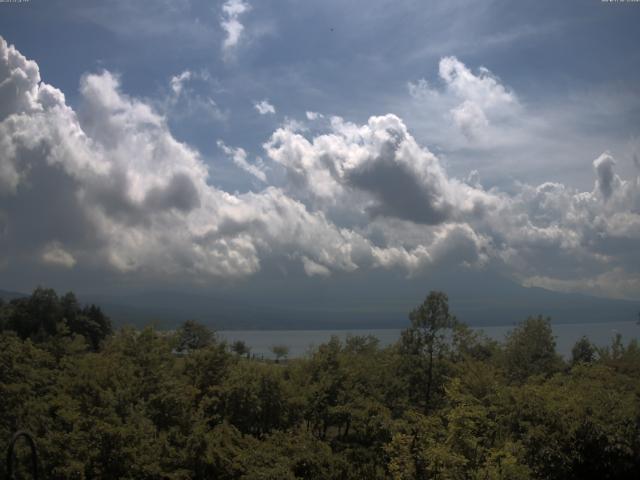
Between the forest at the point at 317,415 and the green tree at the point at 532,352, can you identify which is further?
the green tree at the point at 532,352

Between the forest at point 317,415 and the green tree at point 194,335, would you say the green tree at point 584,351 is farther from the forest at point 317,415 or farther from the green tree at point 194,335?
the green tree at point 194,335

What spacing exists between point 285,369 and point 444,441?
16.4m

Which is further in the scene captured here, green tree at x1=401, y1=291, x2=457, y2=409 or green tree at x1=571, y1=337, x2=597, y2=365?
green tree at x1=571, y1=337, x2=597, y2=365

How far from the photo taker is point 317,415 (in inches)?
1316

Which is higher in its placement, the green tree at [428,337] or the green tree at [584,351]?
the green tree at [428,337]

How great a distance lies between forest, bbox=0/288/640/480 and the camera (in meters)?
21.5

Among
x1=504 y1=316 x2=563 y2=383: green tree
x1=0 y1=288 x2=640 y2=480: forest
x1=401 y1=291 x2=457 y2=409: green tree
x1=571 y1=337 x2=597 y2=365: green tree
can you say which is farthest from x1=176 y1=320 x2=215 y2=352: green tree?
x1=571 y1=337 x2=597 y2=365: green tree

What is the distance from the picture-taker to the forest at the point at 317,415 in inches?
845

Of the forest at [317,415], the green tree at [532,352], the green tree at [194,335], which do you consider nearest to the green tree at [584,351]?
the green tree at [532,352]

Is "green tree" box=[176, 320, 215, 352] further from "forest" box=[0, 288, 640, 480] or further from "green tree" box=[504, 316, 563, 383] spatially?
"green tree" box=[504, 316, 563, 383]

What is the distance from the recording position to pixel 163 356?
36.2 metres

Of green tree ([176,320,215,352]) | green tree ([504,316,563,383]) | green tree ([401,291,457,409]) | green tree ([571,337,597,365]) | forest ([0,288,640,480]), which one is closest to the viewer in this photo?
forest ([0,288,640,480])

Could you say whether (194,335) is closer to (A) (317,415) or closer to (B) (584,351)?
(A) (317,415)

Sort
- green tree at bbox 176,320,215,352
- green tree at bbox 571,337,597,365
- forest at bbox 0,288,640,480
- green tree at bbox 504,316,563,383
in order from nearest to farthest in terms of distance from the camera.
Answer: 1. forest at bbox 0,288,640,480
2. green tree at bbox 504,316,563,383
3. green tree at bbox 571,337,597,365
4. green tree at bbox 176,320,215,352
